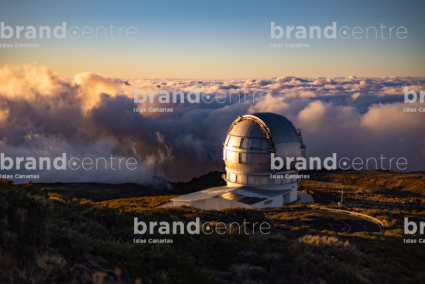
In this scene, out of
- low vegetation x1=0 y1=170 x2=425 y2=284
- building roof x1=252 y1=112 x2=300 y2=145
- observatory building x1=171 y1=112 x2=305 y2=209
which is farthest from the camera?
building roof x1=252 y1=112 x2=300 y2=145

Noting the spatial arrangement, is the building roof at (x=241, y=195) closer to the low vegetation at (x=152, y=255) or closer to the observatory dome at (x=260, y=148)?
the observatory dome at (x=260, y=148)

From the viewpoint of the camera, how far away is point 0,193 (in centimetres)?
671

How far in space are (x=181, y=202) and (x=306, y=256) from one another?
19.6 m

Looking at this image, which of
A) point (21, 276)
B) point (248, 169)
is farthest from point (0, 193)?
point (248, 169)

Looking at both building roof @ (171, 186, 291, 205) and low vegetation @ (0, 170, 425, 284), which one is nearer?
low vegetation @ (0, 170, 425, 284)

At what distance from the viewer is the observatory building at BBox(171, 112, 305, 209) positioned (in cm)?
3010

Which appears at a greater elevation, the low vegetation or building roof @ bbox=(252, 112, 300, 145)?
building roof @ bbox=(252, 112, 300, 145)

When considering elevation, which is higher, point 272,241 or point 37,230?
point 37,230

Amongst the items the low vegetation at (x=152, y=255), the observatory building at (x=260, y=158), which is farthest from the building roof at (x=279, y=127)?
the low vegetation at (x=152, y=255)

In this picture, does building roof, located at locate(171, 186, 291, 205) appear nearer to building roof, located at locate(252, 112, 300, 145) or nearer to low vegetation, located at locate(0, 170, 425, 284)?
building roof, located at locate(252, 112, 300, 145)

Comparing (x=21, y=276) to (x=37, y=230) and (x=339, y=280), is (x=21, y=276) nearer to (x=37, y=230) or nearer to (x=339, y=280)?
(x=37, y=230)

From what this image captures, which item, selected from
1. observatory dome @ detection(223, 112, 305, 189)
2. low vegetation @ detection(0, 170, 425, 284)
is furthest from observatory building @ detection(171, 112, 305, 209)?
low vegetation @ detection(0, 170, 425, 284)

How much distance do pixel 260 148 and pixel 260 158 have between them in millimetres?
936

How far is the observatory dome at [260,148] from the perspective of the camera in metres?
30.6
